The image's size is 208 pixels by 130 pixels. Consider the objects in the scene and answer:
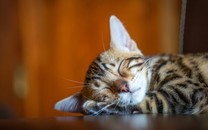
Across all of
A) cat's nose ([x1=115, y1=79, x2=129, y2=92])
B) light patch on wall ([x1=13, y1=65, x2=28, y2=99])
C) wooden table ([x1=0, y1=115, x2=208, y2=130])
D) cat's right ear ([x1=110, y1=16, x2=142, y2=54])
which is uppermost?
cat's right ear ([x1=110, y1=16, x2=142, y2=54])

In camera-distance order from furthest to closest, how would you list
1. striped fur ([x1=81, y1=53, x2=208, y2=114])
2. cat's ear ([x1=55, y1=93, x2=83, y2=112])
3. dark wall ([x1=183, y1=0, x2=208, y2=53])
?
dark wall ([x1=183, y1=0, x2=208, y2=53]) → cat's ear ([x1=55, y1=93, x2=83, y2=112]) → striped fur ([x1=81, y1=53, x2=208, y2=114])

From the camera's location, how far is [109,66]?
1107 mm

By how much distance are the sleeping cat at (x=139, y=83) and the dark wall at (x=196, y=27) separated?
0.14 meters

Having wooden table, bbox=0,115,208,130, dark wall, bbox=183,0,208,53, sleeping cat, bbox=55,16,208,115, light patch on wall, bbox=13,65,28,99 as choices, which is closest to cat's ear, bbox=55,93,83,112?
sleeping cat, bbox=55,16,208,115

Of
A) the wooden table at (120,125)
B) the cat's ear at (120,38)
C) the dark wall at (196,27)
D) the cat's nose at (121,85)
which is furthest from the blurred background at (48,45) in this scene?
the wooden table at (120,125)

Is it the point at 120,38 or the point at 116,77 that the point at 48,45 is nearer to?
the point at 120,38

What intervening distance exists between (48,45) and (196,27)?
1.13 meters

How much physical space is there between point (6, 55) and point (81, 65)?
0.50m

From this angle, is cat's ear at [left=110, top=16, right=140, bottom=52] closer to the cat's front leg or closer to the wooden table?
the cat's front leg

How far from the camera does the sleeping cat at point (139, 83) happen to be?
0.94 metres

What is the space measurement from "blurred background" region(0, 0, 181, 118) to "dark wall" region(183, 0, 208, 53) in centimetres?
75

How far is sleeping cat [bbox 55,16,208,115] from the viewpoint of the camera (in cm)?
94

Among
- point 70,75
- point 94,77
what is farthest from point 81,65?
point 94,77

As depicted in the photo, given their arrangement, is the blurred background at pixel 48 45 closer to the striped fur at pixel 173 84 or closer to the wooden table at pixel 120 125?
the striped fur at pixel 173 84
